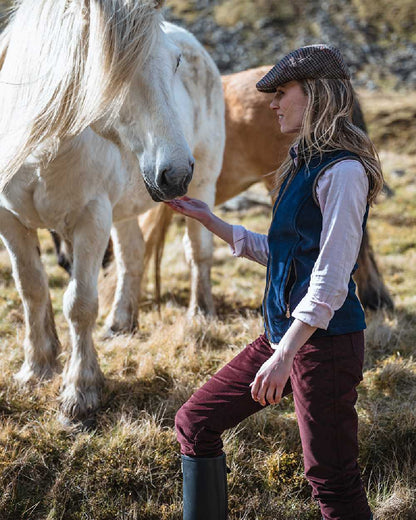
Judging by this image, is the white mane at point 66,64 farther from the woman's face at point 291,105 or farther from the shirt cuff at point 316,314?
the shirt cuff at point 316,314

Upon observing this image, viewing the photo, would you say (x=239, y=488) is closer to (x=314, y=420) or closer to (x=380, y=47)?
(x=314, y=420)

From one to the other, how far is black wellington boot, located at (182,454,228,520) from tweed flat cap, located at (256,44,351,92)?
147cm

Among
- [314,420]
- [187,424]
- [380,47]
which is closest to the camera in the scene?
[314,420]

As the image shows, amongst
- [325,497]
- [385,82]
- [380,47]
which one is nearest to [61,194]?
[325,497]

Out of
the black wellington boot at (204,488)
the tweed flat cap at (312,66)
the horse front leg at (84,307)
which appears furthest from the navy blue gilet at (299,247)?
the horse front leg at (84,307)

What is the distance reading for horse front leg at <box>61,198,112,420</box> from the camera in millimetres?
3084

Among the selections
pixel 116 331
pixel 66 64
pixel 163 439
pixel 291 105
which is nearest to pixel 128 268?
pixel 116 331

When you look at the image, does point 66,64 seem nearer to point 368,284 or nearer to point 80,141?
point 80,141

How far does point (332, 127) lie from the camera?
1.86 metres

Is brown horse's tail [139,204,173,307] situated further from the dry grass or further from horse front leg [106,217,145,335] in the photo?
the dry grass

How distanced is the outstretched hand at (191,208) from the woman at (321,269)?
444 mm

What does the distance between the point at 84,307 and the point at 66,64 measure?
4.53ft

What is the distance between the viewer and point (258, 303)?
209 inches

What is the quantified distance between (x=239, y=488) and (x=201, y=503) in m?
0.57
